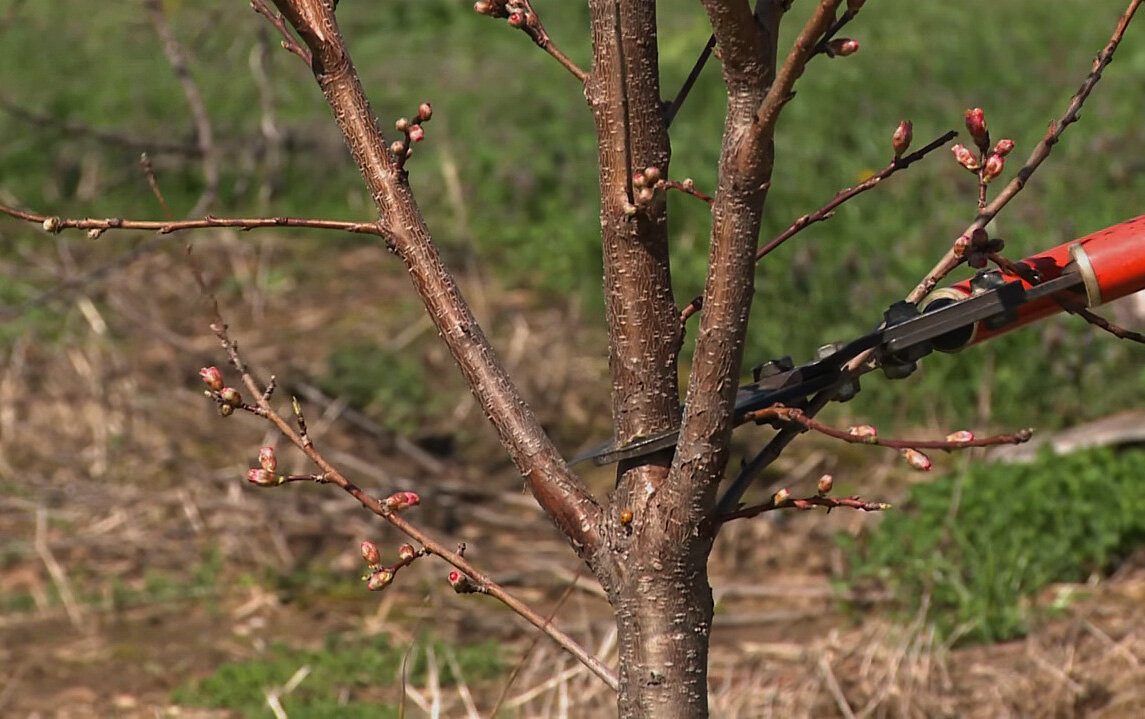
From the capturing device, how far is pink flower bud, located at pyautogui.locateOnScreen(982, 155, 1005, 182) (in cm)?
192

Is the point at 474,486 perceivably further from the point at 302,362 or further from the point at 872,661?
the point at 872,661

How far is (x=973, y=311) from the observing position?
1.95 meters

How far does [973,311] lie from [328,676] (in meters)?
2.62

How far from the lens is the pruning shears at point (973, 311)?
1.97 metres

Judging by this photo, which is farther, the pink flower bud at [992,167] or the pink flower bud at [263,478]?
the pink flower bud at [263,478]

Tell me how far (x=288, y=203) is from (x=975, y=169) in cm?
597

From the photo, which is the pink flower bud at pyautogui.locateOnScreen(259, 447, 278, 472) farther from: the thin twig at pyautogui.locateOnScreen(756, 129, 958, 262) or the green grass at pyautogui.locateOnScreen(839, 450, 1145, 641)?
the green grass at pyautogui.locateOnScreen(839, 450, 1145, 641)

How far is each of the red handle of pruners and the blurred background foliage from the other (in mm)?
3062

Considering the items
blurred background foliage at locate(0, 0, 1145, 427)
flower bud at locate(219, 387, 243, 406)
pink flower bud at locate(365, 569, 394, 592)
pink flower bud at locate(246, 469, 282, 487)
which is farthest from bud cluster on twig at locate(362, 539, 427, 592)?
blurred background foliage at locate(0, 0, 1145, 427)

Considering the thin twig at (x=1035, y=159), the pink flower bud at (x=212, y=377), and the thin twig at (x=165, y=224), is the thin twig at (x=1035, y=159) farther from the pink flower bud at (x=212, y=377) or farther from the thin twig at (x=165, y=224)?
the pink flower bud at (x=212, y=377)

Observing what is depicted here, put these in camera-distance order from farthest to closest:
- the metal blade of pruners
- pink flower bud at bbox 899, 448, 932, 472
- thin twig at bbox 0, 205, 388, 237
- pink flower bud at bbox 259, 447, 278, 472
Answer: pink flower bud at bbox 259, 447, 278, 472 → thin twig at bbox 0, 205, 388, 237 → the metal blade of pruners → pink flower bud at bbox 899, 448, 932, 472

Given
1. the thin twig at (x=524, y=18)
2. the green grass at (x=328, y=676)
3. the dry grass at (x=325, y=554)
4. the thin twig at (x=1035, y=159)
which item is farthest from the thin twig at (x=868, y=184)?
the green grass at (x=328, y=676)

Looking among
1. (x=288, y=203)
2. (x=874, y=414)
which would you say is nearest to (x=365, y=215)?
(x=288, y=203)

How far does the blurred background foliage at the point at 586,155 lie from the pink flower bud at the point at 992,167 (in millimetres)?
3085
